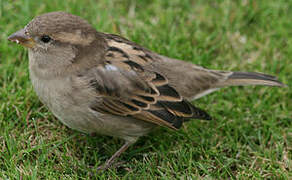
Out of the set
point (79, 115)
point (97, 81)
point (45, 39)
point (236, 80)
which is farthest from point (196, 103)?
point (45, 39)

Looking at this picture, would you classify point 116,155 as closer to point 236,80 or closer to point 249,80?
point 236,80

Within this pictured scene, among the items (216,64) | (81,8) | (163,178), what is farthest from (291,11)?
(163,178)

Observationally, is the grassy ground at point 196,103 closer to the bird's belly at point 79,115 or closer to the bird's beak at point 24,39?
the bird's belly at point 79,115

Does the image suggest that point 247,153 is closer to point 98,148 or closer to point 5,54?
point 98,148

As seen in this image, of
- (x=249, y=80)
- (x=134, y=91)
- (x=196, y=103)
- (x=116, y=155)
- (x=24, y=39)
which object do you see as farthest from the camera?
(x=196, y=103)

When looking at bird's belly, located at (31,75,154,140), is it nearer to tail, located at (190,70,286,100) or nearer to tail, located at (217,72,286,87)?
tail, located at (190,70,286,100)

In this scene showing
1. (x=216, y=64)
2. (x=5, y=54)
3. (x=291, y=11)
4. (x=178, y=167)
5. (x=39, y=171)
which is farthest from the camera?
(x=291, y=11)

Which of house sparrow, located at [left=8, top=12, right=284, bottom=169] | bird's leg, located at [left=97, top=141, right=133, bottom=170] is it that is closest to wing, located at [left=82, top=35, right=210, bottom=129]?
house sparrow, located at [left=8, top=12, right=284, bottom=169]
